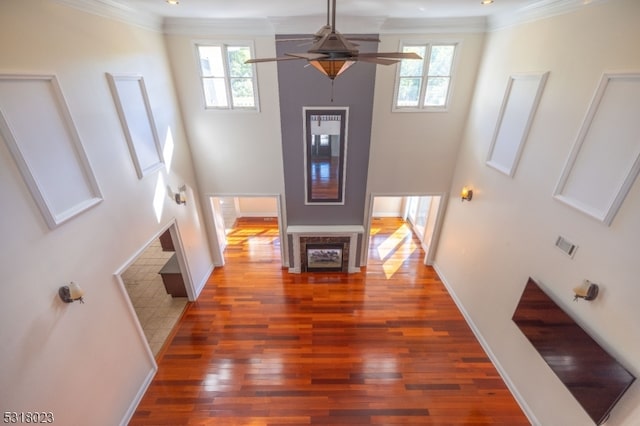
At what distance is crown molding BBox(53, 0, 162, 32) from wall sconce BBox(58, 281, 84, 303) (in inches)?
98.6

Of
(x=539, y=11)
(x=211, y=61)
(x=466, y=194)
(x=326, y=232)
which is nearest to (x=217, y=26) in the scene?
(x=211, y=61)

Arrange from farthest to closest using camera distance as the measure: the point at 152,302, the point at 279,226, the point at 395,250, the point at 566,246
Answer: the point at 395,250 → the point at 279,226 → the point at 152,302 → the point at 566,246

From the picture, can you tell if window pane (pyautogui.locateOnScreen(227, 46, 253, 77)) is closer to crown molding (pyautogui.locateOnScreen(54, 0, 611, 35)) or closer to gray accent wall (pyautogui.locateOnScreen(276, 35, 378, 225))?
crown molding (pyautogui.locateOnScreen(54, 0, 611, 35))

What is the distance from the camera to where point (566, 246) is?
275cm

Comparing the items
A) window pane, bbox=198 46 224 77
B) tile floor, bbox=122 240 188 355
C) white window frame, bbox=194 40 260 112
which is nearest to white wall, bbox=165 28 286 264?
white window frame, bbox=194 40 260 112

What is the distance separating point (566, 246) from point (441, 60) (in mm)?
3291

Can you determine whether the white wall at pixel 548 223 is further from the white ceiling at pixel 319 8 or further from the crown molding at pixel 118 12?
the crown molding at pixel 118 12

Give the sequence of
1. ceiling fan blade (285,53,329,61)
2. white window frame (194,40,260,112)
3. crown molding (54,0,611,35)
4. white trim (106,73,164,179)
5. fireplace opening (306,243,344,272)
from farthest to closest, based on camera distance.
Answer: fireplace opening (306,243,344,272) < white window frame (194,40,260,112) < crown molding (54,0,611,35) < white trim (106,73,164,179) < ceiling fan blade (285,53,329,61)

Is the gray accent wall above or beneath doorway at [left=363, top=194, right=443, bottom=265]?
above

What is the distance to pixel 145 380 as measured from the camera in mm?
3635

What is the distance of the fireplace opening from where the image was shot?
221 inches

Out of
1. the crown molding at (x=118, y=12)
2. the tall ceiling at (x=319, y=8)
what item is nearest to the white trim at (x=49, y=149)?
the crown molding at (x=118, y=12)

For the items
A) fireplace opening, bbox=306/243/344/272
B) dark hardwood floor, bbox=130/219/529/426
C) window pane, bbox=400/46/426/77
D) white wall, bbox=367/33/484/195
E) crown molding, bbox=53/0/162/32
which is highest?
crown molding, bbox=53/0/162/32

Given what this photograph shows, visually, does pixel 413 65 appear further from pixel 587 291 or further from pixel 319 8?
pixel 587 291
